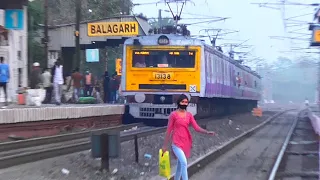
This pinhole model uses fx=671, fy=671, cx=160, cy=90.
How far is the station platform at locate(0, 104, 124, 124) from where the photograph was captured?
55.9ft

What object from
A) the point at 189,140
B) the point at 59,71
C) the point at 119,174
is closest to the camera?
the point at 189,140

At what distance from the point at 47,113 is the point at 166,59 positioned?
22.3 feet

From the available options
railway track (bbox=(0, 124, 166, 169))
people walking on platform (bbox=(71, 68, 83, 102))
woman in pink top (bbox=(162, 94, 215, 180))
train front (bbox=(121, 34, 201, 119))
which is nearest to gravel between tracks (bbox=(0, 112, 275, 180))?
railway track (bbox=(0, 124, 166, 169))

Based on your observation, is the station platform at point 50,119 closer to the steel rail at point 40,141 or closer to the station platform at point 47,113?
the station platform at point 47,113

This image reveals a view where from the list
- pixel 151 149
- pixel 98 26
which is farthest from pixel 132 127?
pixel 98 26

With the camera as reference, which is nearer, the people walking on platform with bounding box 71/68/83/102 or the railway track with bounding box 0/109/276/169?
the railway track with bounding box 0/109/276/169

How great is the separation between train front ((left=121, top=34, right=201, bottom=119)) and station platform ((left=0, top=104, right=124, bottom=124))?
1297 mm

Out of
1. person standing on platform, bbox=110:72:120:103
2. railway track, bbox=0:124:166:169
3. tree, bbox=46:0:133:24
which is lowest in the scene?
railway track, bbox=0:124:166:169

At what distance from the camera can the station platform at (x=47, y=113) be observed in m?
17.0

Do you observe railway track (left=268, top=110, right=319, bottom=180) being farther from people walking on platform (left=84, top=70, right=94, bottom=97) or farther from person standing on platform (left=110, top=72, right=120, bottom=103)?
people walking on platform (left=84, top=70, right=94, bottom=97)

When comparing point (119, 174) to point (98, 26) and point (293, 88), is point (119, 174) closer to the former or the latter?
point (98, 26)

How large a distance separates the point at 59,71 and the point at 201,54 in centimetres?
524

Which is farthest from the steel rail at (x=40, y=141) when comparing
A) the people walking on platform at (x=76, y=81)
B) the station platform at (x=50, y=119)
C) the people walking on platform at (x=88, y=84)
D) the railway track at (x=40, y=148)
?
the people walking on platform at (x=88, y=84)

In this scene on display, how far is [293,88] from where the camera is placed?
160m
